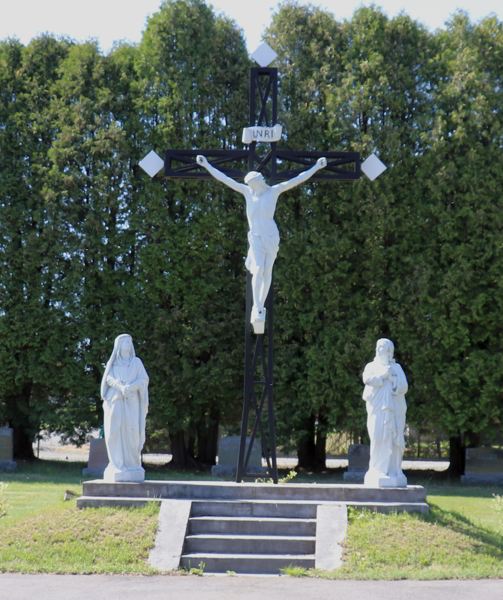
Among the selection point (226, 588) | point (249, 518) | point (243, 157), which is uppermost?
point (243, 157)

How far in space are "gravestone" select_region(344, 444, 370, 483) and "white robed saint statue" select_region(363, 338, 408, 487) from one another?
8102 mm

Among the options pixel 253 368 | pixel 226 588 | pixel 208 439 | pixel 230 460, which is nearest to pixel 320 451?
pixel 208 439

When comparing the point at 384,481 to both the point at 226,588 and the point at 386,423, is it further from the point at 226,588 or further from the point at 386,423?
the point at 226,588

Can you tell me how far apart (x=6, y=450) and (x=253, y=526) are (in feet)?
38.2

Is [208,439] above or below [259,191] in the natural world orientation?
below

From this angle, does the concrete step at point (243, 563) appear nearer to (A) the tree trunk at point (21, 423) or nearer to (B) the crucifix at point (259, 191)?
(B) the crucifix at point (259, 191)

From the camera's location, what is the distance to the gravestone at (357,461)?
719 inches

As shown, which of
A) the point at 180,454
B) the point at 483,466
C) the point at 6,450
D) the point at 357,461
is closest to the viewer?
the point at 483,466

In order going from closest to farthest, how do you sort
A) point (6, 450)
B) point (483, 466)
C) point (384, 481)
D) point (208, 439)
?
point (384, 481) → point (483, 466) → point (6, 450) → point (208, 439)

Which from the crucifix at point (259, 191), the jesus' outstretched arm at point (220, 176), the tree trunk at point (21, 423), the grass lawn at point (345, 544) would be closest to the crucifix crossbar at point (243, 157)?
the crucifix at point (259, 191)

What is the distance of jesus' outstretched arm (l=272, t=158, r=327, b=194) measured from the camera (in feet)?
35.2

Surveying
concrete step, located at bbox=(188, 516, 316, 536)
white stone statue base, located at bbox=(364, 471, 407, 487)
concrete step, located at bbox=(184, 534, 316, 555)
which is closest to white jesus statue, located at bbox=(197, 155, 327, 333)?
white stone statue base, located at bbox=(364, 471, 407, 487)

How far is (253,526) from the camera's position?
9.19 m

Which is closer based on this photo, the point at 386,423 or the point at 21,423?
the point at 386,423
